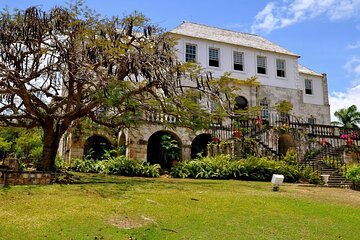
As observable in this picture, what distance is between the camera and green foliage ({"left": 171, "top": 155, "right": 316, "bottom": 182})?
59.1ft

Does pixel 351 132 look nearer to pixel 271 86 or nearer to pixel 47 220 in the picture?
pixel 271 86

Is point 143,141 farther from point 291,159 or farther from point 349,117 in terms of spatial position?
point 349,117

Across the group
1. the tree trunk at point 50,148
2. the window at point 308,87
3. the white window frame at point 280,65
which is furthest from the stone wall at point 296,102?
the tree trunk at point 50,148

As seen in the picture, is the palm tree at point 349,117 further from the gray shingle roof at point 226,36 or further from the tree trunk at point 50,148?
the tree trunk at point 50,148

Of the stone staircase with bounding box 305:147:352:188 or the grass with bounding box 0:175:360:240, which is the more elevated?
the stone staircase with bounding box 305:147:352:188

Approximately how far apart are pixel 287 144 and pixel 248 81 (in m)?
7.85

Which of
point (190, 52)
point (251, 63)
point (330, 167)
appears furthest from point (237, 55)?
point (330, 167)

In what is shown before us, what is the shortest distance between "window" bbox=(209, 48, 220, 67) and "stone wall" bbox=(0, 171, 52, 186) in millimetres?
20002

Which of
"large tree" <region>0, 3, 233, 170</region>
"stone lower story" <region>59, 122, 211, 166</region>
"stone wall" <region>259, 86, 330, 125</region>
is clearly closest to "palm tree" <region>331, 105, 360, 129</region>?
"stone wall" <region>259, 86, 330, 125</region>

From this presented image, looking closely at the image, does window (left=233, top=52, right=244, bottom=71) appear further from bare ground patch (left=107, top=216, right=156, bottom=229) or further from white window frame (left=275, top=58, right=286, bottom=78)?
bare ground patch (left=107, top=216, right=156, bottom=229)

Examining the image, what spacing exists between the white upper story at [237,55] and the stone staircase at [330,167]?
34.2 feet

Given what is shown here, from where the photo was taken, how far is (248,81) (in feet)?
98.3

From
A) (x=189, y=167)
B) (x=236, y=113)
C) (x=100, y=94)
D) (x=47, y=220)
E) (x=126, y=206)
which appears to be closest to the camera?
(x=47, y=220)

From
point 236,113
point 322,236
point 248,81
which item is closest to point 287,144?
point 248,81
